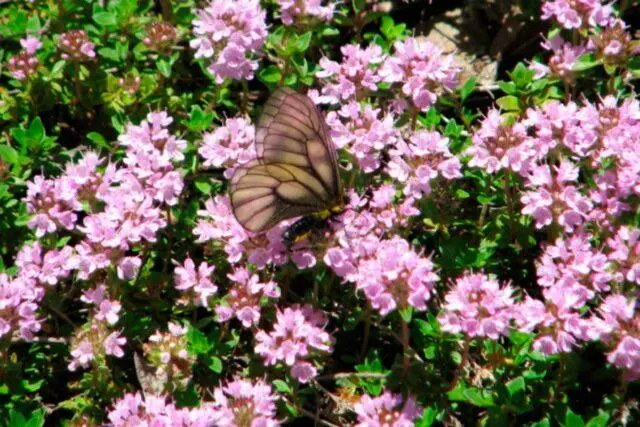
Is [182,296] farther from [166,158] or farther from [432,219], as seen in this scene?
[432,219]

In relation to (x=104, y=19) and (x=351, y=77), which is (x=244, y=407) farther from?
(x=104, y=19)

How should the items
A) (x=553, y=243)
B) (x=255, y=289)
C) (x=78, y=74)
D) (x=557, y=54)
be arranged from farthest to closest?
(x=78, y=74), (x=557, y=54), (x=553, y=243), (x=255, y=289)

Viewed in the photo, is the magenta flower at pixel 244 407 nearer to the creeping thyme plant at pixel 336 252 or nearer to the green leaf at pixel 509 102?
the creeping thyme plant at pixel 336 252

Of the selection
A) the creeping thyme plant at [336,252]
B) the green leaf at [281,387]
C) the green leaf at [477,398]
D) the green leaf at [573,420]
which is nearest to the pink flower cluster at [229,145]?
the creeping thyme plant at [336,252]

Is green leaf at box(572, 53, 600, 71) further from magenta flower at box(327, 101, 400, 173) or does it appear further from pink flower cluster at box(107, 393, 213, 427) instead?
pink flower cluster at box(107, 393, 213, 427)

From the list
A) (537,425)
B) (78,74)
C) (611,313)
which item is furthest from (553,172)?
(78,74)

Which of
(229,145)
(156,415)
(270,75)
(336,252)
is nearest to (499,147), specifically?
(336,252)
